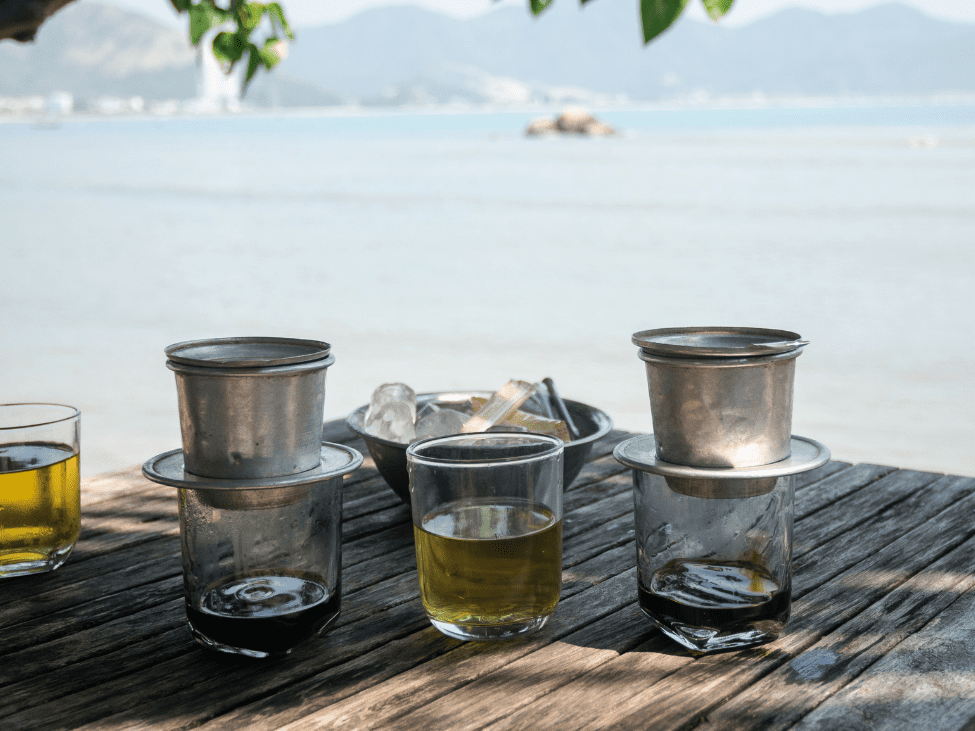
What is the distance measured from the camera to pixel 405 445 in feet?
5.10

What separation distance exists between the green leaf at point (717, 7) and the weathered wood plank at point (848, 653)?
0.71 m

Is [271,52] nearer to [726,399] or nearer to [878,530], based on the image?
[726,399]

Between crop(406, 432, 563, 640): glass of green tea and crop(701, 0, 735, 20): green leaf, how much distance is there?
0.55 metres

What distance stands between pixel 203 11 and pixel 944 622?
4.67ft

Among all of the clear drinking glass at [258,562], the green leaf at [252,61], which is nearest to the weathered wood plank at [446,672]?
the clear drinking glass at [258,562]

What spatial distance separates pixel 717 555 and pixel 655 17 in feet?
2.14

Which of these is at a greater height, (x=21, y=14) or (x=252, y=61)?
(x=252, y=61)

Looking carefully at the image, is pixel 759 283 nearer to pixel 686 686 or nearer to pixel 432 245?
pixel 432 245

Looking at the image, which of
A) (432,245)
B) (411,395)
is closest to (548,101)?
(432,245)

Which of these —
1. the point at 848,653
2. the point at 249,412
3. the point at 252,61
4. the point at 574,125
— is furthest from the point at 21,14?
the point at 574,125

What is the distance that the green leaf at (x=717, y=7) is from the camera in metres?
0.82

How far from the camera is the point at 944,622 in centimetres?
126

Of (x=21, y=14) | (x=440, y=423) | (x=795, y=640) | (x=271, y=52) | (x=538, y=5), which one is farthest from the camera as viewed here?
(x=271, y=52)

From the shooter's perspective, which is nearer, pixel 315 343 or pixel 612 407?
pixel 315 343
